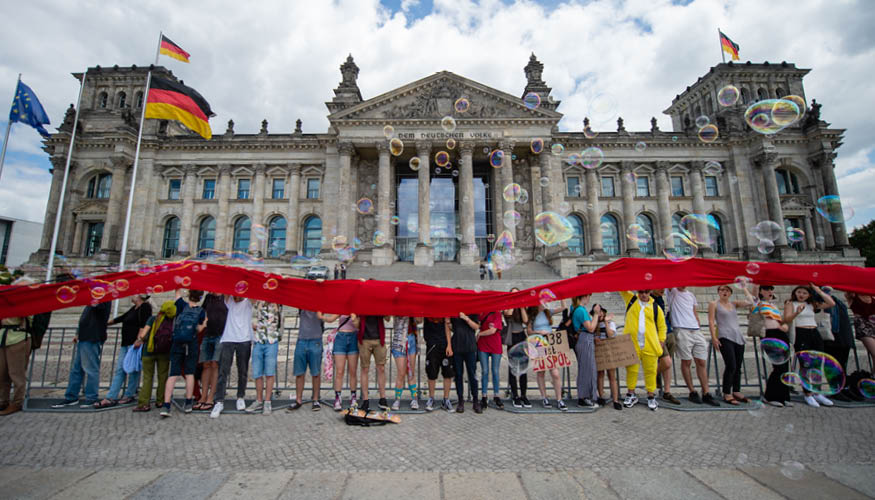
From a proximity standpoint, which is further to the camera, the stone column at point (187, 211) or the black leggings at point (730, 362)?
the stone column at point (187, 211)

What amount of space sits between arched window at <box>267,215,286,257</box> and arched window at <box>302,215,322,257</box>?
210 cm

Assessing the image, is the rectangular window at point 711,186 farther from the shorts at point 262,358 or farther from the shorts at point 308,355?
the shorts at point 262,358

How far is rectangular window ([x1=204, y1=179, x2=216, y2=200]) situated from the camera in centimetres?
3662

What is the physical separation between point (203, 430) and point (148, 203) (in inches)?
1545

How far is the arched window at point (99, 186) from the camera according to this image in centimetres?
3597

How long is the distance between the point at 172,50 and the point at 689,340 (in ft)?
89.1

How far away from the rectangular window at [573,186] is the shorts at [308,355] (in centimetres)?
3405

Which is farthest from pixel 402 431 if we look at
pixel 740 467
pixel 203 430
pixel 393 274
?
pixel 393 274

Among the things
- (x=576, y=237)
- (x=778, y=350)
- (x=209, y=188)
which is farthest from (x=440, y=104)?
(x=778, y=350)

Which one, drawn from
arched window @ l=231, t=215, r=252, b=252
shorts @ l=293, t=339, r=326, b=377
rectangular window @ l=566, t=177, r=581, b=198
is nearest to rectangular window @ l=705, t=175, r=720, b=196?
rectangular window @ l=566, t=177, r=581, b=198

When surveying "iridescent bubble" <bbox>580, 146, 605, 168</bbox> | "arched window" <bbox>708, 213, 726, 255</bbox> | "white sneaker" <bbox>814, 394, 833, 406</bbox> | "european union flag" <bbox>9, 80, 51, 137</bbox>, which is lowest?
"white sneaker" <bbox>814, 394, 833, 406</bbox>

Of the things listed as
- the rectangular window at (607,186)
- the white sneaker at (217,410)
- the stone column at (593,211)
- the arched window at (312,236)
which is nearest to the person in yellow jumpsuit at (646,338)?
the white sneaker at (217,410)

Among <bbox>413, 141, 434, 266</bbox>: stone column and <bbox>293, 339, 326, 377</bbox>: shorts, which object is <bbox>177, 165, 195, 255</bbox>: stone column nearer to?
<bbox>413, 141, 434, 266</bbox>: stone column

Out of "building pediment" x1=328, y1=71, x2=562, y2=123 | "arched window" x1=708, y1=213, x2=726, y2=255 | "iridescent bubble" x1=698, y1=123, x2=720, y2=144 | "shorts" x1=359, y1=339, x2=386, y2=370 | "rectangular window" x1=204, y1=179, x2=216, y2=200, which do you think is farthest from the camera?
"rectangular window" x1=204, y1=179, x2=216, y2=200
